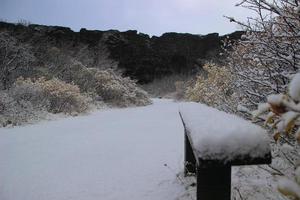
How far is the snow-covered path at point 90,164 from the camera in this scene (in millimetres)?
3488

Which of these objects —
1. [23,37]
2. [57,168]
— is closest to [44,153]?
[57,168]

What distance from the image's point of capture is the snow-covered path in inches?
137

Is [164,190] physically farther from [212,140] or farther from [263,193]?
[212,140]

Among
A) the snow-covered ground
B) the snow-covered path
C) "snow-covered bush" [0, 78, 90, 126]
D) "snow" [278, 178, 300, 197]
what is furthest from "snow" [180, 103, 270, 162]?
"snow-covered bush" [0, 78, 90, 126]

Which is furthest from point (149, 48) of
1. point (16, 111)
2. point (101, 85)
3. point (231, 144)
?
point (231, 144)

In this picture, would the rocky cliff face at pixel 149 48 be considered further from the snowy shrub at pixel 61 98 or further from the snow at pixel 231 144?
the snow at pixel 231 144

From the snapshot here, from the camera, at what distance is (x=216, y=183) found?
1.86m

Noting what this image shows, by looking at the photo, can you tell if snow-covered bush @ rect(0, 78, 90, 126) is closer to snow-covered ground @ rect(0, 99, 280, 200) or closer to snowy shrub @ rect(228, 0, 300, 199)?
snow-covered ground @ rect(0, 99, 280, 200)

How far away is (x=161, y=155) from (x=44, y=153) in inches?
67.8

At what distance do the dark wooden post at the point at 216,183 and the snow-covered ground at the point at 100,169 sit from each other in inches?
41.5

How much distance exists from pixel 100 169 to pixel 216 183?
2.66m

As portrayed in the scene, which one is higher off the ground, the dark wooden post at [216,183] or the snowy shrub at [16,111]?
the dark wooden post at [216,183]

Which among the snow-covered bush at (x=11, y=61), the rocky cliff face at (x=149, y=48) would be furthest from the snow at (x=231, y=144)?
the rocky cliff face at (x=149, y=48)

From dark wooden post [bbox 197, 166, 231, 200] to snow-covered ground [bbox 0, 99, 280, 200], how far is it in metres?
1.05
